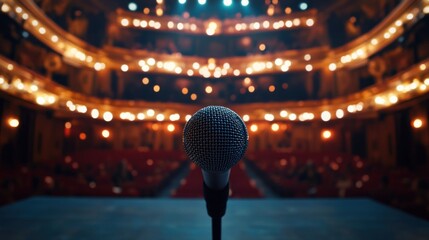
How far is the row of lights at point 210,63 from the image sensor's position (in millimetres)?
14570

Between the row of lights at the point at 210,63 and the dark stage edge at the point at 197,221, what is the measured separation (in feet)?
41.8

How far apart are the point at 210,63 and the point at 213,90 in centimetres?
274

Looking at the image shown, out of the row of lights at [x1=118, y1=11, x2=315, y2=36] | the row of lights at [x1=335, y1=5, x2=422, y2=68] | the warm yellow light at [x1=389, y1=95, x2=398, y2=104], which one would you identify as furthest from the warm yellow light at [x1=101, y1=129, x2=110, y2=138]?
the warm yellow light at [x1=389, y1=95, x2=398, y2=104]

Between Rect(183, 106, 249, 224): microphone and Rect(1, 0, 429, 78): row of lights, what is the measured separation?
588 inches

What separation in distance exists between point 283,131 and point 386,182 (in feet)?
46.7

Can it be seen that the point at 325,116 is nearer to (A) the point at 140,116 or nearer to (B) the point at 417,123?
(B) the point at 417,123

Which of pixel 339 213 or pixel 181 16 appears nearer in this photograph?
pixel 339 213

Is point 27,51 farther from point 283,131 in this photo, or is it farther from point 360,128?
point 360,128

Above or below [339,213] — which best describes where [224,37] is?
above

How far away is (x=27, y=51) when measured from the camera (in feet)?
51.6

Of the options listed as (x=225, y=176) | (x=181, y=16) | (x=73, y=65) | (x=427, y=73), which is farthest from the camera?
(x=181, y=16)

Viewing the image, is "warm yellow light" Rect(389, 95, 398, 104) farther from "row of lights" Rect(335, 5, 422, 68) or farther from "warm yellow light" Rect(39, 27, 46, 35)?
"warm yellow light" Rect(39, 27, 46, 35)

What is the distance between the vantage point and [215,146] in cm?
132

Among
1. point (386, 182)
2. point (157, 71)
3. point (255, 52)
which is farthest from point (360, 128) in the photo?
point (157, 71)
